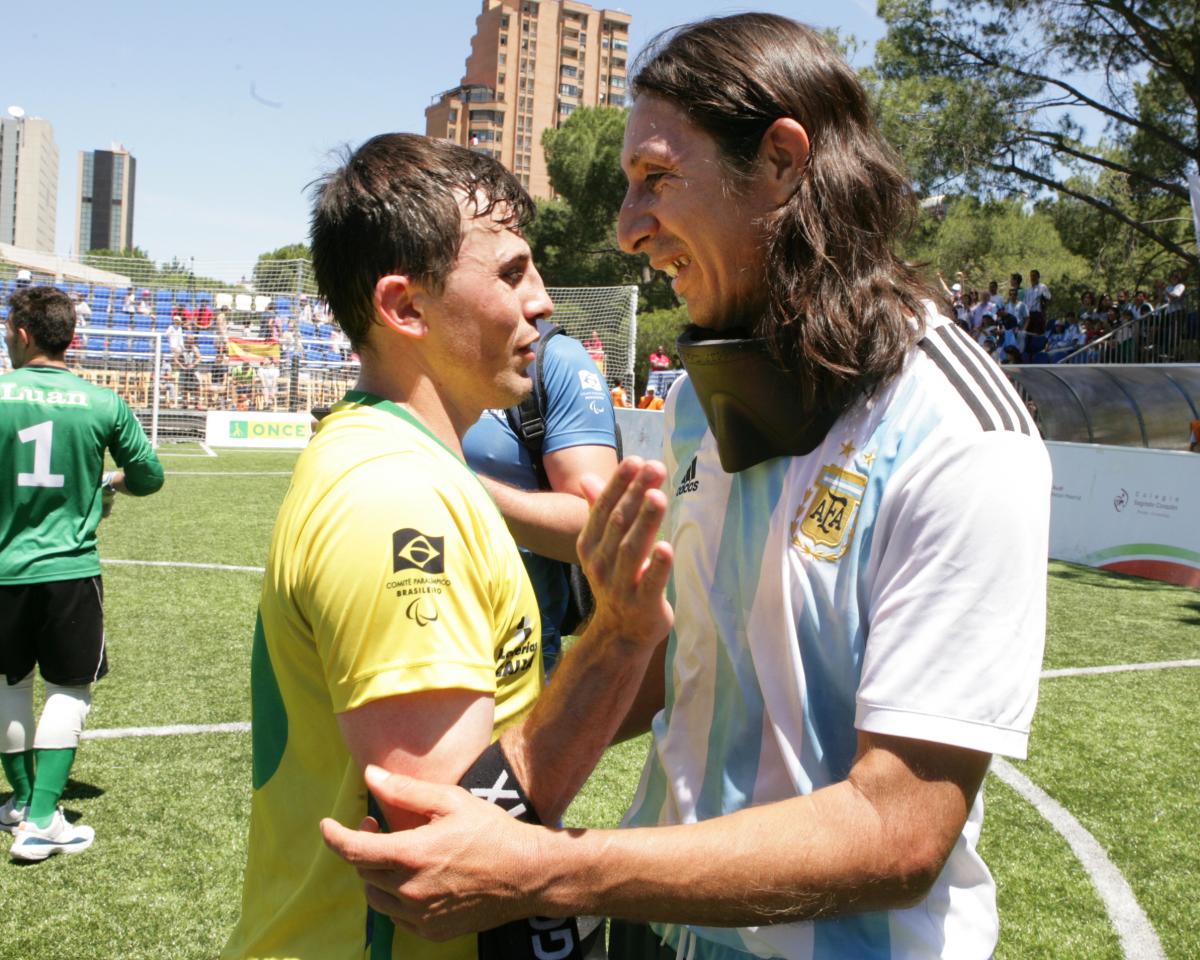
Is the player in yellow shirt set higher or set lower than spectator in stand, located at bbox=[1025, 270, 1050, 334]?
lower

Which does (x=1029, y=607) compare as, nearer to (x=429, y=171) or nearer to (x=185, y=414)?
(x=429, y=171)

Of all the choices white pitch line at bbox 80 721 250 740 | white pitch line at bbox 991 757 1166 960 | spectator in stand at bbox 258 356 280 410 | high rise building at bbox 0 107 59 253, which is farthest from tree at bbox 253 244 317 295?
high rise building at bbox 0 107 59 253

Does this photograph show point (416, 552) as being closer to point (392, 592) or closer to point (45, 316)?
point (392, 592)

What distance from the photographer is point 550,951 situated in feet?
4.83

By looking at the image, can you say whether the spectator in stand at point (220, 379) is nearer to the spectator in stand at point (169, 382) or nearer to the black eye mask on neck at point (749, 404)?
the spectator in stand at point (169, 382)

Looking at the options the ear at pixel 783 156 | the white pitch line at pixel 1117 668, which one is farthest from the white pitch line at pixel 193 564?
the ear at pixel 783 156

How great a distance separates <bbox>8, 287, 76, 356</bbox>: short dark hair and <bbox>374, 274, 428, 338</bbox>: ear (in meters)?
4.08

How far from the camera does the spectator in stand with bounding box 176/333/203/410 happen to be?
2705 centimetres

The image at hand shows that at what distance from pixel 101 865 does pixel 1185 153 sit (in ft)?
86.8

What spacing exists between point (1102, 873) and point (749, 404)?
3.99 metres

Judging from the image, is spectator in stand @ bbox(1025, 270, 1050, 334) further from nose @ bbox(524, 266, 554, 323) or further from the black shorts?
nose @ bbox(524, 266, 554, 323)

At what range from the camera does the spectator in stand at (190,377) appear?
88.7ft

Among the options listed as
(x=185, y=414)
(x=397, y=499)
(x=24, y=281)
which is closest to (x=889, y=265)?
(x=397, y=499)

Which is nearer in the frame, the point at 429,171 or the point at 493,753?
the point at 493,753
